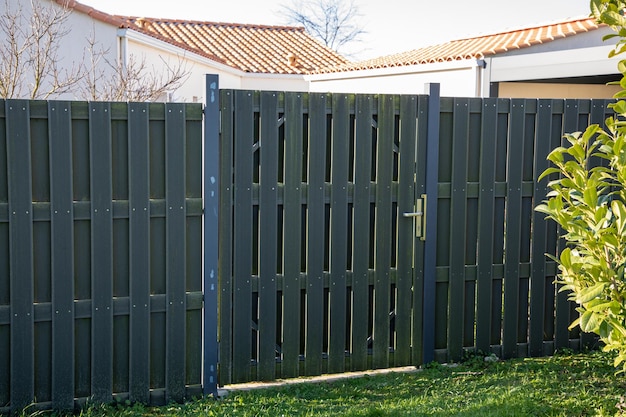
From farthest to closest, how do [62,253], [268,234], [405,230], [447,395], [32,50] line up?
[32,50] < [405,230] < [268,234] < [447,395] < [62,253]

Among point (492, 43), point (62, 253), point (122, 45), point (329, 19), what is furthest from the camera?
point (329, 19)

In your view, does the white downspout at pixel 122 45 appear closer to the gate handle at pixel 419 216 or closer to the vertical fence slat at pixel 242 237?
the vertical fence slat at pixel 242 237

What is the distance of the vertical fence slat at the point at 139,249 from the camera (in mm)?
4969

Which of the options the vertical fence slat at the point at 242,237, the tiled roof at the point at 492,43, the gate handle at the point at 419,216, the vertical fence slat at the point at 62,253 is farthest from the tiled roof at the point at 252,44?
the vertical fence slat at the point at 62,253

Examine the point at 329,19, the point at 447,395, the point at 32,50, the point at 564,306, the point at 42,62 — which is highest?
the point at 329,19

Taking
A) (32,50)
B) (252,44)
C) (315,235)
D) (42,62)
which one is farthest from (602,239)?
(252,44)

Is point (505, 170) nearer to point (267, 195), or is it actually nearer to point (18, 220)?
point (267, 195)

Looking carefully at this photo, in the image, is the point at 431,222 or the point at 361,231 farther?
the point at 431,222

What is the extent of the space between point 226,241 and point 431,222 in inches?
62.0

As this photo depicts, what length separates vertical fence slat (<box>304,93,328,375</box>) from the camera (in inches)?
216

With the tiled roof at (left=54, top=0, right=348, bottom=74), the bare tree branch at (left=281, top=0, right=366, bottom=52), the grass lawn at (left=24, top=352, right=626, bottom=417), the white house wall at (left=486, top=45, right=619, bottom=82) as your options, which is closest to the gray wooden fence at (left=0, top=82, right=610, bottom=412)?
the grass lawn at (left=24, top=352, right=626, bottom=417)

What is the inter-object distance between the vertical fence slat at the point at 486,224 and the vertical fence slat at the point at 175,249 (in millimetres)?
2309

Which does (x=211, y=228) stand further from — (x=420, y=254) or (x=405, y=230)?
(x=420, y=254)

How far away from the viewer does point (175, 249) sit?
202 inches
